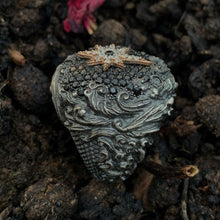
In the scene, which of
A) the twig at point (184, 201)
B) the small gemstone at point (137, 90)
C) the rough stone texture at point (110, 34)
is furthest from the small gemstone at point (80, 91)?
the twig at point (184, 201)

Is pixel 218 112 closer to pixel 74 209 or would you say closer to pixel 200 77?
pixel 200 77

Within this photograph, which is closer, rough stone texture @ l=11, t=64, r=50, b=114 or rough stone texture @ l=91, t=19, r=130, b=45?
rough stone texture @ l=11, t=64, r=50, b=114

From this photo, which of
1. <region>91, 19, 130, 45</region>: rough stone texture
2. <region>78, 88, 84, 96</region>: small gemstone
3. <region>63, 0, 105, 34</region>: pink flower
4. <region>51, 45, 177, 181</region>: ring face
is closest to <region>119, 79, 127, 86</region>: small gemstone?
<region>51, 45, 177, 181</region>: ring face

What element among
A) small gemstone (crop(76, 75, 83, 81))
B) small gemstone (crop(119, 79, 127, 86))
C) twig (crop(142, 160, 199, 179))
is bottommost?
twig (crop(142, 160, 199, 179))

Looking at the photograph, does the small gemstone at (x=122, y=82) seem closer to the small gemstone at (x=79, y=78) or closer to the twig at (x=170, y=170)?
the small gemstone at (x=79, y=78)

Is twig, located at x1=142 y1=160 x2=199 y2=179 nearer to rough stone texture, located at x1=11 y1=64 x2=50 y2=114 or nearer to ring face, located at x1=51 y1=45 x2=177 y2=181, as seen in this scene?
ring face, located at x1=51 y1=45 x2=177 y2=181

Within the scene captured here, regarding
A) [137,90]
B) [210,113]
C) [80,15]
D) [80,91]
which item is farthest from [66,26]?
[210,113]
